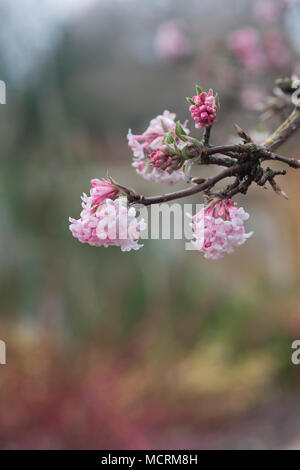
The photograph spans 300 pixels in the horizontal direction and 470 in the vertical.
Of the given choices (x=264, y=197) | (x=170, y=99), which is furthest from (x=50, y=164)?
(x=264, y=197)

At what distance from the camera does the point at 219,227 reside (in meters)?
0.56

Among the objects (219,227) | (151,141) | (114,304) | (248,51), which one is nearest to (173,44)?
(248,51)

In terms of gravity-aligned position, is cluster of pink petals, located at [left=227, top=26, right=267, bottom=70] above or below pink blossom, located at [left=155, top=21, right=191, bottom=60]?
below

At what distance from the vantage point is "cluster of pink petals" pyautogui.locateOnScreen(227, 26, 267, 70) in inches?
83.8

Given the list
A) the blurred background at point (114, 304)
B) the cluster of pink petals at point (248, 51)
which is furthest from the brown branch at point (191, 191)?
the cluster of pink petals at point (248, 51)

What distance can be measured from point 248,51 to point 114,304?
64.8 inches

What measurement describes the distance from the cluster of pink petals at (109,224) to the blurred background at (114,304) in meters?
1.45

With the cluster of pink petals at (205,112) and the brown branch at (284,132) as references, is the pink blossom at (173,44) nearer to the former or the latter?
the brown branch at (284,132)

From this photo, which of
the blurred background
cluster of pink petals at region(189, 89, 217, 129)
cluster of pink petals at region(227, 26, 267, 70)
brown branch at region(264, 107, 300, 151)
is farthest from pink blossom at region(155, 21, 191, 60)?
cluster of pink petals at region(189, 89, 217, 129)

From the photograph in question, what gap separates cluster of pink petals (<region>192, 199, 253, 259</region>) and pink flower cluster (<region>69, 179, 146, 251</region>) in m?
0.07

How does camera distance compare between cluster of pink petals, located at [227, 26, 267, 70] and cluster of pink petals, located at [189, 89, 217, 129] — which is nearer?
cluster of pink petals, located at [189, 89, 217, 129]

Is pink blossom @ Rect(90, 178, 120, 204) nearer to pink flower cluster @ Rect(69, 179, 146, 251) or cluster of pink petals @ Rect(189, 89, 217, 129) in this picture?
pink flower cluster @ Rect(69, 179, 146, 251)

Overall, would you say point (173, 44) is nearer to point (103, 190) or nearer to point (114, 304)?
point (114, 304)

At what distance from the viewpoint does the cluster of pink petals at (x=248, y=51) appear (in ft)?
6.98
